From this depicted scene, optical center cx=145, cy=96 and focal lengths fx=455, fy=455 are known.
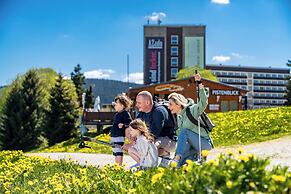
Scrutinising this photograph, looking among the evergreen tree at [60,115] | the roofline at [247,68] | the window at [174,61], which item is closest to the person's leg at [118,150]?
the evergreen tree at [60,115]

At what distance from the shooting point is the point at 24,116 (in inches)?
1204

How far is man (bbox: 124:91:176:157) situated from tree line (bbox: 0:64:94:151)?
23140mm

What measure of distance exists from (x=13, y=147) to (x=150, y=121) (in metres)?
24.7

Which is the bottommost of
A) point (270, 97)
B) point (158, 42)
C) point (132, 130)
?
point (270, 97)

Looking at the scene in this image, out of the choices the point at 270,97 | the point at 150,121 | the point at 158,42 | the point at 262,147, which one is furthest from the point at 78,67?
the point at 270,97

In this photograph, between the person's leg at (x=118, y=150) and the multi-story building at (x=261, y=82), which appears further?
the multi-story building at (x=261, y=82)

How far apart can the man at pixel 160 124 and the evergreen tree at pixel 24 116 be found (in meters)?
23.3

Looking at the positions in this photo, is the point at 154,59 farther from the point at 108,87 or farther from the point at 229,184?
the point at 229,184

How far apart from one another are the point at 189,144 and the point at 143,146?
65cm

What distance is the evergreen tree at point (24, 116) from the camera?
29891 millimetres

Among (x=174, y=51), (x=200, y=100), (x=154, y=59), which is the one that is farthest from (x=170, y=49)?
(x=200, y=100)

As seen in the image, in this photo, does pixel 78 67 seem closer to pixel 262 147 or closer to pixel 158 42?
pixel 158 42

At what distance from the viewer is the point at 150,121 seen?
7066 mm

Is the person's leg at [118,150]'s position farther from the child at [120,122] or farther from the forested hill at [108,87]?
the forested hill at [108,87]
